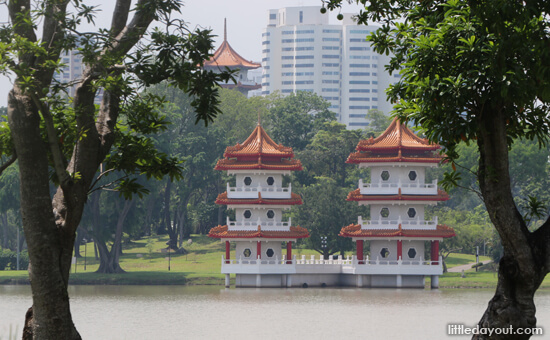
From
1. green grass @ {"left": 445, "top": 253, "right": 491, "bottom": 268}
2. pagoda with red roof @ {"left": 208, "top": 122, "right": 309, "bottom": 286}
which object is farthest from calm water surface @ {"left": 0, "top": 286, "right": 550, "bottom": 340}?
green grass @ {"left": 445, "top": 253, "right": 491, "bottom": 268}

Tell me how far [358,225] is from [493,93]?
45.0m

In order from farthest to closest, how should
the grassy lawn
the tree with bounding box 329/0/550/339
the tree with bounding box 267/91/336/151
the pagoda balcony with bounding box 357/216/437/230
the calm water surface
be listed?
the tree with bounding box 267/91/336/151, the grassy lawn, the pagoda balcony with bounding box 357/216/437/230, the calm water surface, the tree with bounding box 329/0/550/339

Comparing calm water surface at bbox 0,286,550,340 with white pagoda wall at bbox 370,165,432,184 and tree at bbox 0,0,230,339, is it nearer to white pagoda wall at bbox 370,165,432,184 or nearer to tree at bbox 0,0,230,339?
white pagoda wall at bbox 370,165,432,184

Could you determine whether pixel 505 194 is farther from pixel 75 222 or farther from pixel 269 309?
pixel 269 309

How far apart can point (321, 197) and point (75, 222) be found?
54.7 meters

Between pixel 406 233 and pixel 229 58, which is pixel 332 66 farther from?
pixel 406 233

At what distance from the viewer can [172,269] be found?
6788 cm

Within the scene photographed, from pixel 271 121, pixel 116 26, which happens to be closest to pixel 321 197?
pixel 271 121

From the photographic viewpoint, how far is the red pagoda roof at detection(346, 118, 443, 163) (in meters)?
57.4

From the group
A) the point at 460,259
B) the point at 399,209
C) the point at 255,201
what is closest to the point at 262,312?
the point at 255,201

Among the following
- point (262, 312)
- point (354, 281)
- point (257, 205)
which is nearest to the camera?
point (262, 312)

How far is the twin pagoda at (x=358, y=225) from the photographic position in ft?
185

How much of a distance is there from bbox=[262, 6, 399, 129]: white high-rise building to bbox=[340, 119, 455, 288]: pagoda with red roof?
112m

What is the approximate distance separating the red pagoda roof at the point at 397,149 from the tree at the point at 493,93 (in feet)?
140
